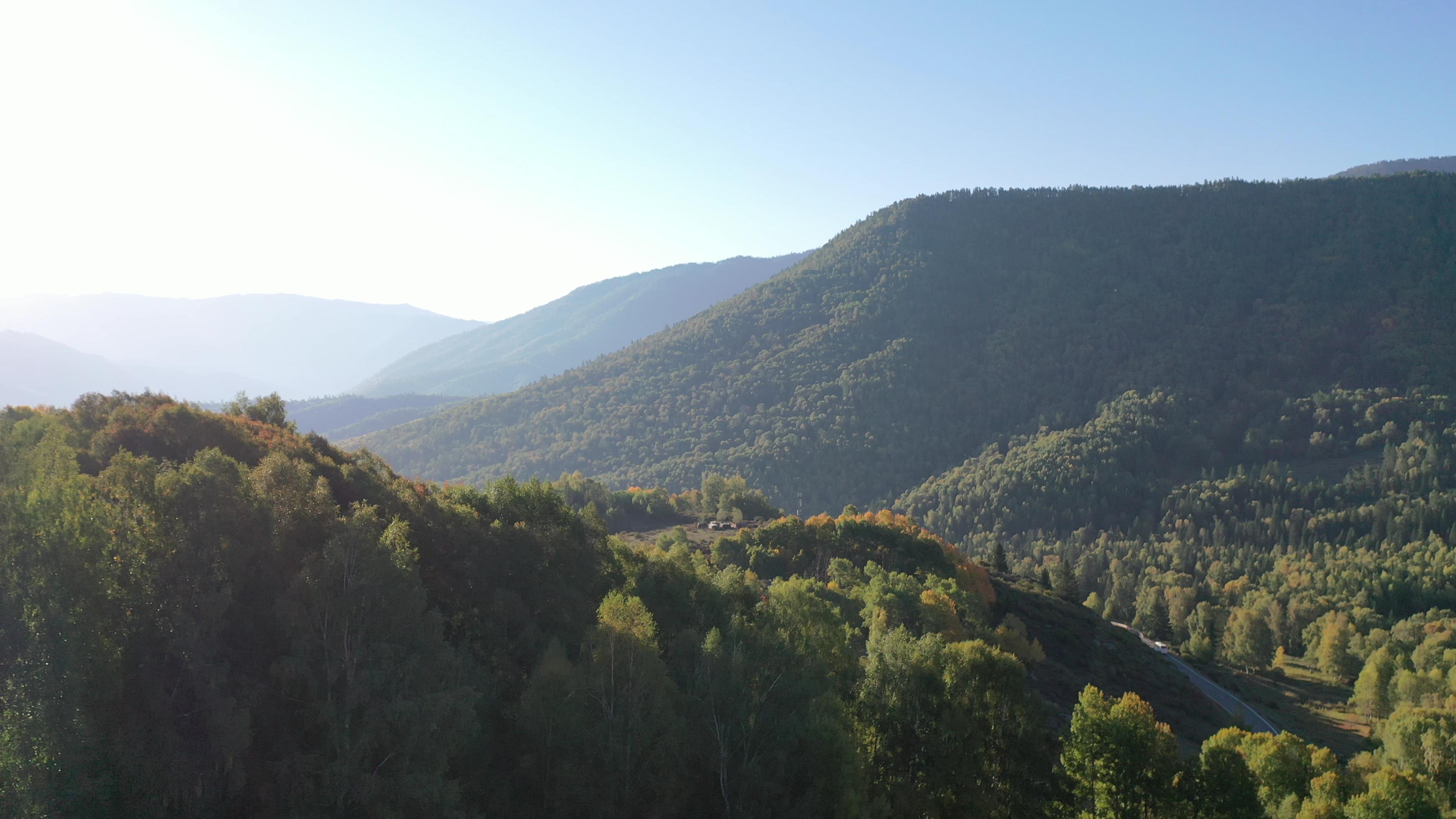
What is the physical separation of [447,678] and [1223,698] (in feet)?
237

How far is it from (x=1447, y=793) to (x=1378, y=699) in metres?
44.6

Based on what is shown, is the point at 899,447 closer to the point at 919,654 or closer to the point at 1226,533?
the point at 1226,533

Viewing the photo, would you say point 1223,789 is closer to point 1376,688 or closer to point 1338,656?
point 1376,688

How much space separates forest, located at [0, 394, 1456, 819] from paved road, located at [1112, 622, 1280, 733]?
21.7m

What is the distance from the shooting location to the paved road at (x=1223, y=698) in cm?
5875

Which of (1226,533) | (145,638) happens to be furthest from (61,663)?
(1226,533)

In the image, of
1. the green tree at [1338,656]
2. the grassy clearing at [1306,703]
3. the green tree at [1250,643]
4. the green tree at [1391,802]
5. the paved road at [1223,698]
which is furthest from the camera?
the green tree at [1250,643]

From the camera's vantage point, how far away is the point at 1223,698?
67.1m

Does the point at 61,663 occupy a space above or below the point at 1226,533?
above

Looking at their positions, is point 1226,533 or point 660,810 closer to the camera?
point 660,810

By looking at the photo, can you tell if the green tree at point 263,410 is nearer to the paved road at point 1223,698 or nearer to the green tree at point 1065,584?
the paved road at point 1223,698

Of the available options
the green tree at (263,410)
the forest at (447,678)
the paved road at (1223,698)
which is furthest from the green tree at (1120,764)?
the green tree at (263,410)

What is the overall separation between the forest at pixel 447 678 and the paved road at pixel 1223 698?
71.1ft

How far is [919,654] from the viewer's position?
26594mm
